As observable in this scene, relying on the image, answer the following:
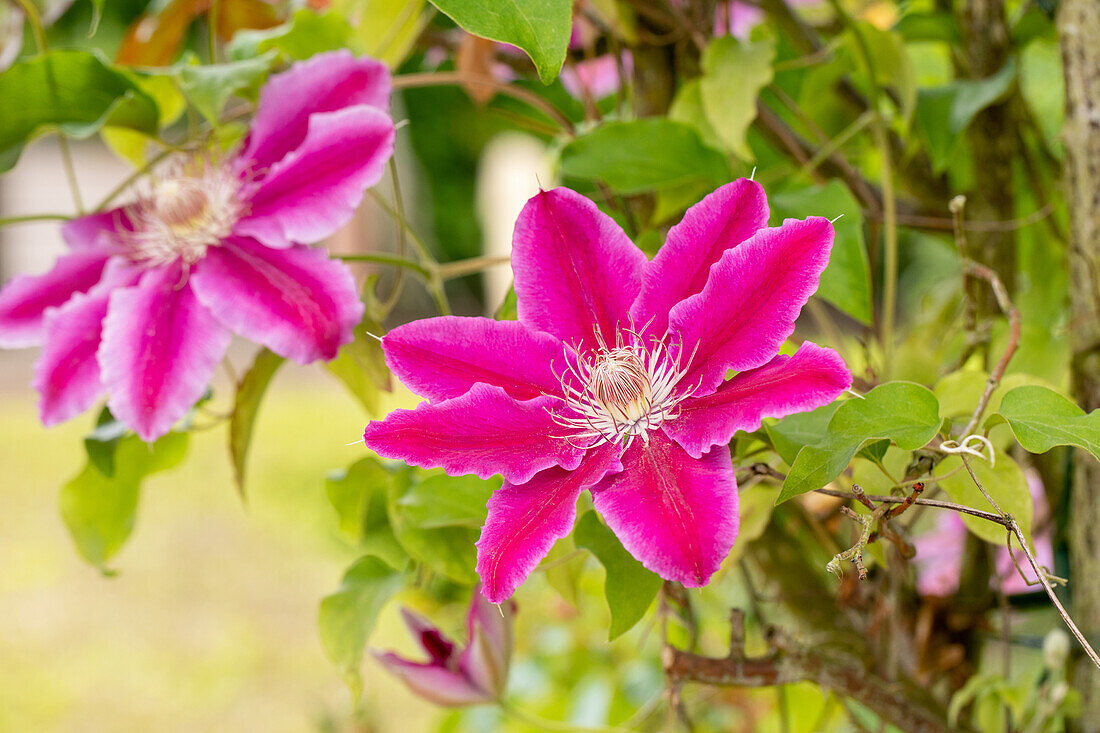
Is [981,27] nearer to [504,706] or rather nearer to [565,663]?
[504,706]

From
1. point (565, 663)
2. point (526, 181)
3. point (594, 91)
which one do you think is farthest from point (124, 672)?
point (526, 181)

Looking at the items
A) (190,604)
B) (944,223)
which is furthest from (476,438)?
(190,604)

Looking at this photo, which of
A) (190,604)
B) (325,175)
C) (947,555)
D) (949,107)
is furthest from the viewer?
(190,604)

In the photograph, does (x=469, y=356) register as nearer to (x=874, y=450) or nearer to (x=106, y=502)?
Result: (x=874, y=450)

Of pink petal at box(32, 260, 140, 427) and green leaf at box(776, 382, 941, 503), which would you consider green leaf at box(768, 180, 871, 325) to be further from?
pink petal at box(32, 260, 140, 427)

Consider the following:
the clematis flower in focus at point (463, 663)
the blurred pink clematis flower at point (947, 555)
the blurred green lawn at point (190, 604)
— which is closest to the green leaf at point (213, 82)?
the clematis flower in focus at point (463, 663)

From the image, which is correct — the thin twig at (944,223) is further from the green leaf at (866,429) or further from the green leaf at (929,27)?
the green leaf at (866,429)

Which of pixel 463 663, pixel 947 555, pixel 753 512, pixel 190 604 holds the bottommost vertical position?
pixel 190 604
